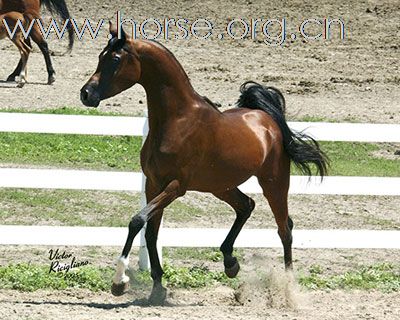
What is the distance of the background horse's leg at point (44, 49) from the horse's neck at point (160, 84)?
9002 mm

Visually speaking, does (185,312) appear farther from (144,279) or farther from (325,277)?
(325,277)

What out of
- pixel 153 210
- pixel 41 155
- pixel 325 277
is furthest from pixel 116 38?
pixel 41 155

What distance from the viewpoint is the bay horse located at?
26.8 feet

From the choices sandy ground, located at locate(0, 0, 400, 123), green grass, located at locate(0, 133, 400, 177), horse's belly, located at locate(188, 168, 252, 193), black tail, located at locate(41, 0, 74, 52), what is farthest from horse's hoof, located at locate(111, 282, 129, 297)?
black tail, located at locate(41, 0, 74, 52)

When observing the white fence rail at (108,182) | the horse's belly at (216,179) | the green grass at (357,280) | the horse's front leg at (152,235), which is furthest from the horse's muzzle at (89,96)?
the green grass at (357,280)

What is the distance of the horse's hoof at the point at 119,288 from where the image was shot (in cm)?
815

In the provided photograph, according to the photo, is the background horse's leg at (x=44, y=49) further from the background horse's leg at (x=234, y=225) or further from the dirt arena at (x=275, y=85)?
the background horse's leg at (x=234, y=225)

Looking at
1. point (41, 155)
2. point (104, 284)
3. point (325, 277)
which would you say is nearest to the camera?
point (104, 284)

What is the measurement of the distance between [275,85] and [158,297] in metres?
9.71

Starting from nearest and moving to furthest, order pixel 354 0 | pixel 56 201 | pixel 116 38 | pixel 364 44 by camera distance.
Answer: pixel 116 38, pixel 56 201, pixel 364 44, pixel 354 0

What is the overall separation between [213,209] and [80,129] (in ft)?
7.79

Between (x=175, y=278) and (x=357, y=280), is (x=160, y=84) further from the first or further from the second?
(x=357, y=280)

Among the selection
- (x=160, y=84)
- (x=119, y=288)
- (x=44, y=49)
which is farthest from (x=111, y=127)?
(x=44, y=49)

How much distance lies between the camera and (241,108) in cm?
940
